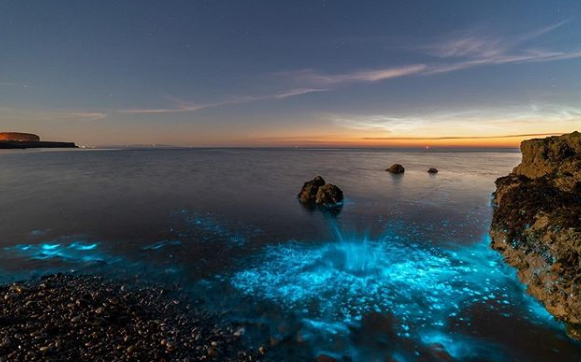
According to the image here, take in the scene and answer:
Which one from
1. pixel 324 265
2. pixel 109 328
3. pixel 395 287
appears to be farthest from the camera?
pixel 324 265

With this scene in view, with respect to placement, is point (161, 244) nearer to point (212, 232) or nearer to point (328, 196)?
point (212, 232)

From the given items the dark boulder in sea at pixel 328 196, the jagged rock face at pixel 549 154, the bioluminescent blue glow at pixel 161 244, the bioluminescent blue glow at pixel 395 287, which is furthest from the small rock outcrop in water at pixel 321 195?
the jagged rock face at pixel 549 154

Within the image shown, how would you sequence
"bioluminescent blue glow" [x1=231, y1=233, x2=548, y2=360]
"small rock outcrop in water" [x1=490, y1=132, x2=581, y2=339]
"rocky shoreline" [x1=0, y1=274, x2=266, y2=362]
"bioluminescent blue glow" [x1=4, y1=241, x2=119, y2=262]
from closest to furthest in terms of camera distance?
"rocky shoreline" [x1=0, y1=274, x2=266, y2=362]
"small rock outcrop in water" [x1=490, y1=132, x2=581, y2=339]
"bioluminescent blue glow" [x1=231, y1=233, x2=548, y2=360]
"bioluminescent blue glow" [x1=4, y1=241, x2=119, y2=262]

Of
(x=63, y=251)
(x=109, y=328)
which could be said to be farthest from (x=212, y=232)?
(x=109, y=328)

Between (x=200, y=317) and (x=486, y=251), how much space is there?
49.1 feet

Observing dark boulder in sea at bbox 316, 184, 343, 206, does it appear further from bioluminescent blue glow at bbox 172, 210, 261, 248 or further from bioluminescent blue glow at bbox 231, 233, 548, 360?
bioluminescent blue glow at bbox 231, 233, 548, 360

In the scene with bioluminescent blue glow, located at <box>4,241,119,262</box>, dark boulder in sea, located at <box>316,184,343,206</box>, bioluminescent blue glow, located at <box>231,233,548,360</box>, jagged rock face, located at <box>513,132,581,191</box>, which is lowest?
bioluminescent blue glow, located at <box>231,233,548,360</box>

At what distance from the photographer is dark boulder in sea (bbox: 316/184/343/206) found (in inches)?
1011

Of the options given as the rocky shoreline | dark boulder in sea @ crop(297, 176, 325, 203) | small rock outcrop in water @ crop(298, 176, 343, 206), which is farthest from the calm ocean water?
small rock outcrop in water @ crop(298, 176, 343, 206)

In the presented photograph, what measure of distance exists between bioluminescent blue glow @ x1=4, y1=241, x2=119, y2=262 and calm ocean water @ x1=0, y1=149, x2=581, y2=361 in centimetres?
9

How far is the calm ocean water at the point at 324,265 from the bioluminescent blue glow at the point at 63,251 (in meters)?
0.09

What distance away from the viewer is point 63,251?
13820 millimetres

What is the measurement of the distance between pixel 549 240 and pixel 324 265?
8.58m

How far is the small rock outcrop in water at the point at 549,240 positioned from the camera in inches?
326
